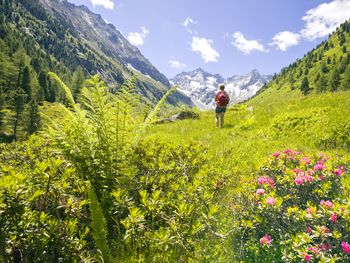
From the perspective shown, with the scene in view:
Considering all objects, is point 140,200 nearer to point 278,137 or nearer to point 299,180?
point 299,180

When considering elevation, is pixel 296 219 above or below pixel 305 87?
below

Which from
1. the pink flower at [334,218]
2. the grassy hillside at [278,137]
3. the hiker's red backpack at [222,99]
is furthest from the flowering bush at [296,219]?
the hiker's red backpack at [222,99]

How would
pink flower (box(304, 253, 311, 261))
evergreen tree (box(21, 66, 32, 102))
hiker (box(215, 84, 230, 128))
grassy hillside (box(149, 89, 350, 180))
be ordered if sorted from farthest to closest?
evergreen tree (box(21, 66, 32, 102)) → hiker (box(215, 84, 230, 128)) → grassy hillside (box(149, 89, 350, 180)) → pink flower (box(304, 253, 311, 261))

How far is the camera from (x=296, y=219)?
140 inches

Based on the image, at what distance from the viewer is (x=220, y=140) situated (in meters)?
12.0

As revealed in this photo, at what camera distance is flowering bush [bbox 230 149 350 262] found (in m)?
3.06

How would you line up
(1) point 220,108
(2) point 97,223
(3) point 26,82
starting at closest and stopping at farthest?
(2) point 97,223
(1) point 220,108
(3) point 26,82

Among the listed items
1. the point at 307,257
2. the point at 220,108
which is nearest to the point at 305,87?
the point at 220,108

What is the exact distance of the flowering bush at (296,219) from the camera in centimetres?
306

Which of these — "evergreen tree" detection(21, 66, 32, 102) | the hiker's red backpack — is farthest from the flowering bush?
"evergreen tree" detection(21, 66, 32, 102)

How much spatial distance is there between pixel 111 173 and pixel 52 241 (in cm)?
140

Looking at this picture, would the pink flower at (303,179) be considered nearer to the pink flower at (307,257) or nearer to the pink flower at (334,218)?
the pink flower at (334,218)

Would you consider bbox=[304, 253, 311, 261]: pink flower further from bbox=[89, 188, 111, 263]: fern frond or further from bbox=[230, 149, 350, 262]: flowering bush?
bbox=[89, 188, 111, 263]: fern frond

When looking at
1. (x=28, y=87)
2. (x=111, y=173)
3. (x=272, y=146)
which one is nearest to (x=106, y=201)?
(x=111, y=173)
